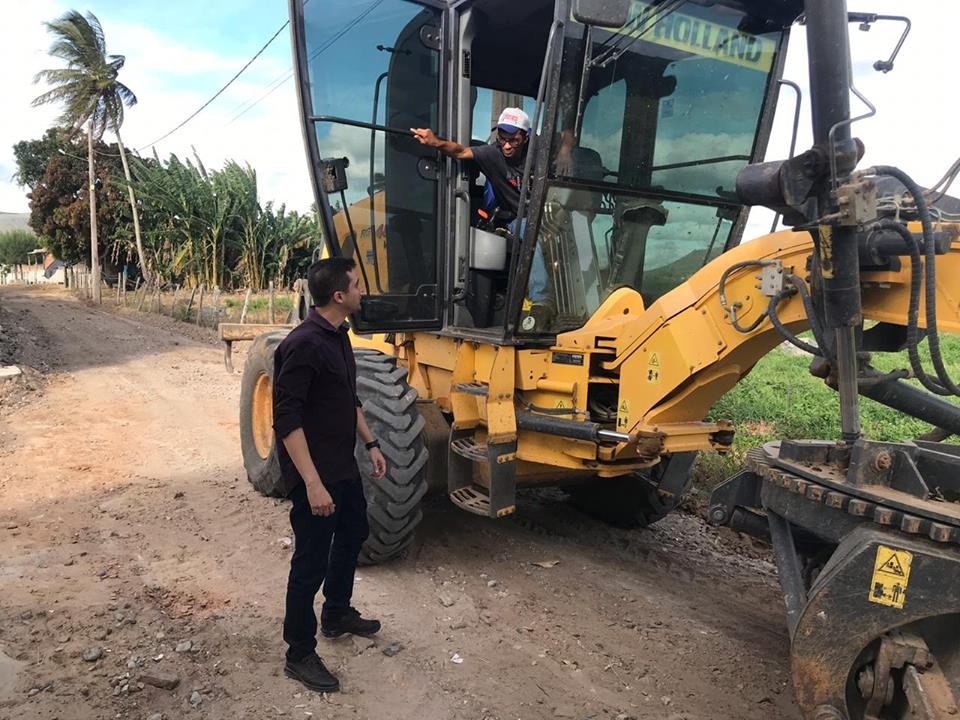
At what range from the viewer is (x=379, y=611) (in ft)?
12.6

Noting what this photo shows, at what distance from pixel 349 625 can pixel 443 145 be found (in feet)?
8.18

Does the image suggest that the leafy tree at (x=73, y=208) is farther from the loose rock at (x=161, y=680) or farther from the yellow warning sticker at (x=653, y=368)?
the yellow warning sticker at (x=653, y=368)

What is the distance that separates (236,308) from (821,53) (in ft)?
67.8

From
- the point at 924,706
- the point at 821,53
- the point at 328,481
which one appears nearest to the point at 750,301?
the point at 821,53

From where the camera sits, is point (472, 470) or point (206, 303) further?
point (206, 303)

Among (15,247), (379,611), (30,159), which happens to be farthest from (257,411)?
(15,247)

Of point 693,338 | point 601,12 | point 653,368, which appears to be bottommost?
point 653,368

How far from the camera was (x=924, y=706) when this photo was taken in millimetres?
1931

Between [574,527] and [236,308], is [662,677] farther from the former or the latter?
[236,308]

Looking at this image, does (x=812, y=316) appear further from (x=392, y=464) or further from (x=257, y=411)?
(x=257, y=411)

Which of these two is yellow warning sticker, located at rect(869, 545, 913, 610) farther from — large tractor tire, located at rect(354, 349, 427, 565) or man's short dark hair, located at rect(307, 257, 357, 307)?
large tractor tire, located at rect(354, 349, 427, 565)

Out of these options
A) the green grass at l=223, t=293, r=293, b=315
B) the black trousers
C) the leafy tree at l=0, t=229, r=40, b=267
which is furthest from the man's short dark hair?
the leafy tree at l=0, t=229, r=40, b=267

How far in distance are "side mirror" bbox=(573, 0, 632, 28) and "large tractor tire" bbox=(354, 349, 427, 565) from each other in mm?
2065

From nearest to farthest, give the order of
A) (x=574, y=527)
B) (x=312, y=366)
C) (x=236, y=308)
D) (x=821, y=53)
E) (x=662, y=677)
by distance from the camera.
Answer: (x=821, y=53) → (x=312, y=366) → (x=662, y=677) → (x=574, y=527) → (x=236, y=308)
